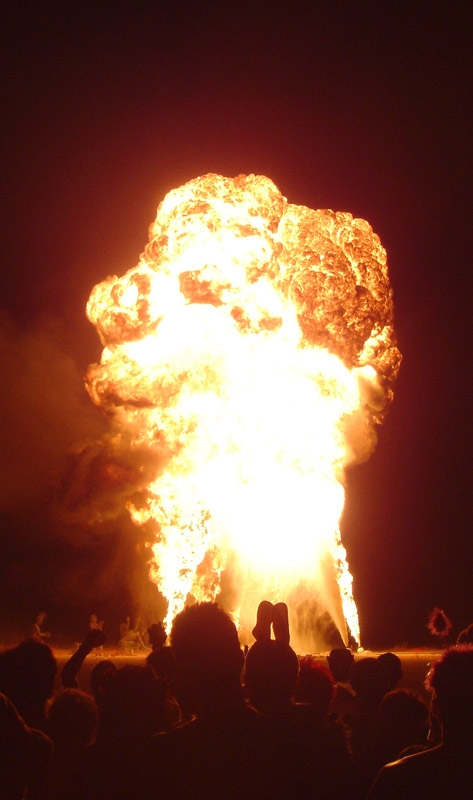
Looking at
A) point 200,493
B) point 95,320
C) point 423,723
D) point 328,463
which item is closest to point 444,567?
point 328,463

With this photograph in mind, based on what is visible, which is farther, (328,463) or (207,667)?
(328,463)

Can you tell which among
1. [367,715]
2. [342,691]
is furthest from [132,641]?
[367,715]

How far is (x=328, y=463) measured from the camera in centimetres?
2997

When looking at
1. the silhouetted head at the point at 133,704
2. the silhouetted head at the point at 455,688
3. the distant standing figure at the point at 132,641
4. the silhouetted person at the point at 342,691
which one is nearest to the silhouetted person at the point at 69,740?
the silhouetted head at the point at 133,704

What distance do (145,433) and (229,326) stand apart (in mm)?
5763

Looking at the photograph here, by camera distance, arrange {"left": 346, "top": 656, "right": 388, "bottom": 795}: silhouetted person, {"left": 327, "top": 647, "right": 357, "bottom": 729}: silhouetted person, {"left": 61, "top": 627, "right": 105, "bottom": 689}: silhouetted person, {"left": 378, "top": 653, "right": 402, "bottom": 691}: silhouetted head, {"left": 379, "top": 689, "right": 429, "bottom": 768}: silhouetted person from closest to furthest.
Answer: {"left": 346, "top": 656, "right": 388, "bottom": 795}: silhouetted person
{"left": 379, "top": 689, "right": 429, "bottom": 768}: silhouetted person
{"left": 327, "top": 647, "right": 357, "bottom": 729}: silhouetted person
{"left": 61, "top": 627, "right": 105, "bottom": 689}: silhouetted person
{"left": 378, "top": 653, "right": 402, "bottom": 691}: silhouetted head

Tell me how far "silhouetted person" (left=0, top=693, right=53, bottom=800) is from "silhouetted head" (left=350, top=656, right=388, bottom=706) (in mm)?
2225

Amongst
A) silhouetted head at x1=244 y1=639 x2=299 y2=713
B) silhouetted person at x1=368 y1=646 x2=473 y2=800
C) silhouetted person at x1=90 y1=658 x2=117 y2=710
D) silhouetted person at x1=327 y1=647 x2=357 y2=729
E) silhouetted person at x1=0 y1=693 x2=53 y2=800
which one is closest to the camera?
silhouetted person at x1=368 y1=646 x2=473 y2=800

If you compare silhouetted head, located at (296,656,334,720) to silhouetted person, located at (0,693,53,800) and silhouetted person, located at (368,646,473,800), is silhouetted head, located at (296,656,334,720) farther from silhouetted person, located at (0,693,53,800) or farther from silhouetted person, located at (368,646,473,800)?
silhouetted person, located at (0,693,53,800)

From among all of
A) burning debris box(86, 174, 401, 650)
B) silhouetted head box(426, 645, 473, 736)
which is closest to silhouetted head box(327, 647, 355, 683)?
silhouetted head box(426, 645, 473, 736)

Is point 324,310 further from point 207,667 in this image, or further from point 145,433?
point 207,667

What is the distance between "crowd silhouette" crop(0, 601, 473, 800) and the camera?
3064 mm

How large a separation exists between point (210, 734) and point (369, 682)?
83.7 inches

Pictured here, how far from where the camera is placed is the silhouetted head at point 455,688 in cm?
309
